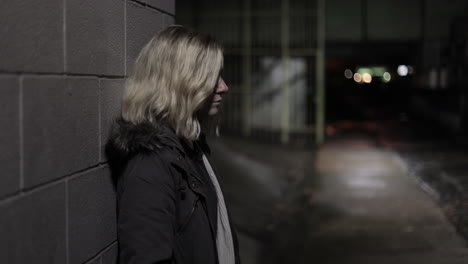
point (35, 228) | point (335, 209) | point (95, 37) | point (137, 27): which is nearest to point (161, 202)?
point (35, 228)

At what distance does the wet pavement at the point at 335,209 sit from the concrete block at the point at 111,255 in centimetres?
378

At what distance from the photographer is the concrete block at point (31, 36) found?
7.04ft

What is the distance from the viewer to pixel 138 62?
282 cm

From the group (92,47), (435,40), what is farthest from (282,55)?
(92,47)

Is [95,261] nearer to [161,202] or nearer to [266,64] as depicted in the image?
[161,202]

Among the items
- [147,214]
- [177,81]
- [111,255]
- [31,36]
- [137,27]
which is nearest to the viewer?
[31,36]

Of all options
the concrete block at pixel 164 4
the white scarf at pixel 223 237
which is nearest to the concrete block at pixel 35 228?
the white scarf at pixel 223 237

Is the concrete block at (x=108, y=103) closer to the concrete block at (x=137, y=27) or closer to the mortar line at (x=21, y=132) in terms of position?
the concrete block at (x=137, y=27)

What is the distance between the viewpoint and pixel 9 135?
217 centimetres

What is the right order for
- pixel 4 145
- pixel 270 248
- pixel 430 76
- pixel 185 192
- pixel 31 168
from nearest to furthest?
pixel 4 145 → pixel 31 168 → pixel 185 192 → pixel 270 248 → pixel 430 76

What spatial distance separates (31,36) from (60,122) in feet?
1.29

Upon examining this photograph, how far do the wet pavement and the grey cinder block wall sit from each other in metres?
4.14

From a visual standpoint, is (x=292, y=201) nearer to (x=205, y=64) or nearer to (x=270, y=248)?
(x=270, y=248)

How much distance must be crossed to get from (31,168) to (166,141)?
1.81 ft
